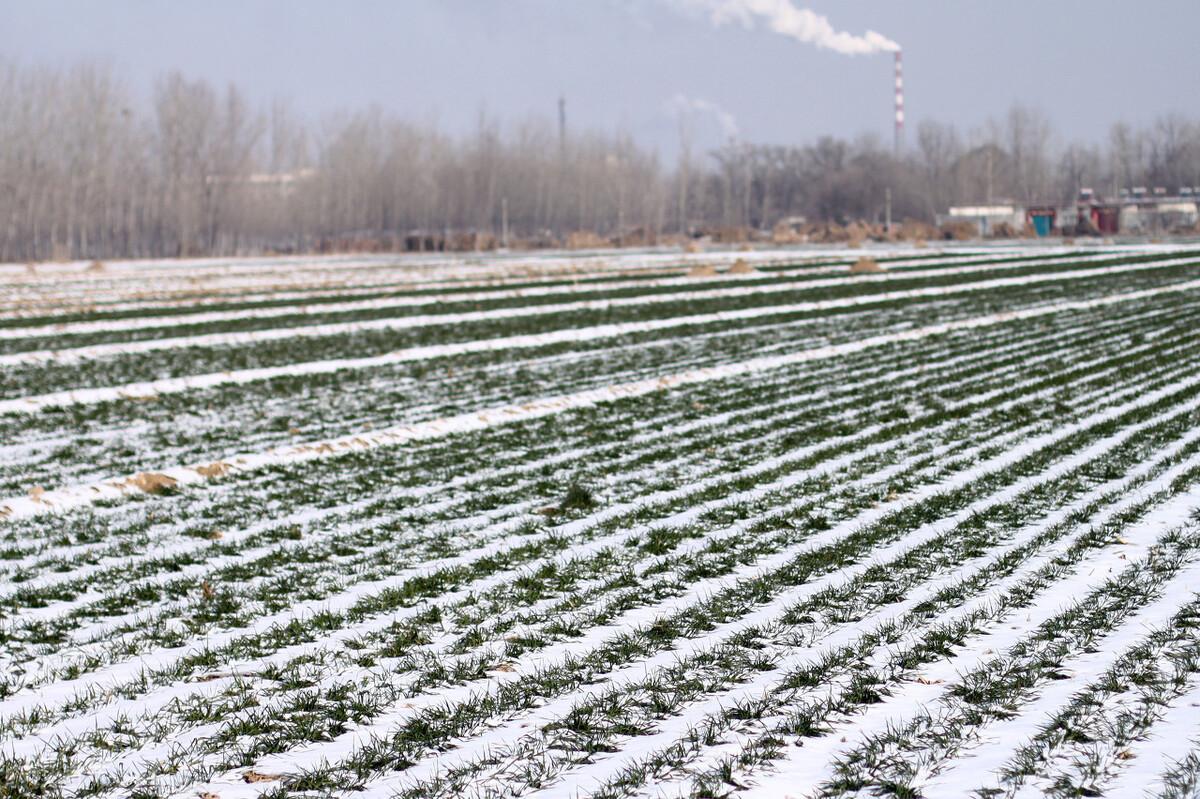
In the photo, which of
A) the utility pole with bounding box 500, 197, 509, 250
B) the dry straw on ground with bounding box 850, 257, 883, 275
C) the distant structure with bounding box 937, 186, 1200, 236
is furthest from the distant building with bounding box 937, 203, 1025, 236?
the dry straw on ground with bounding box 850, 257, 883, 275

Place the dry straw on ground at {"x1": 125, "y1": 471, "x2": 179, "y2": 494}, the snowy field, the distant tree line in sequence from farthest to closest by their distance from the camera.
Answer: the distant tree line < the dry straw on ground at {"x1": 125, "y1": 471, "x2": 179, "y2": 494} < the snowy field

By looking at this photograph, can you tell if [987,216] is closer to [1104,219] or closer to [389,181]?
[1104,219]

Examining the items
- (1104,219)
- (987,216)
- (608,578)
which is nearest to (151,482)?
(608,578)

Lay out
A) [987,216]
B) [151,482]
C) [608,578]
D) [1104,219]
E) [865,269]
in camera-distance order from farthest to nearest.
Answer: [987,216] → [1104,219] → [865,269] → [151,482] → [608,578]

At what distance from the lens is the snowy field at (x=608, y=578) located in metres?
4.54

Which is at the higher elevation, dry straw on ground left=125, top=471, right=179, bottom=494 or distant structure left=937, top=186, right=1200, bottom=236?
distant structure left=937, top=186, right=1200, bottom=236

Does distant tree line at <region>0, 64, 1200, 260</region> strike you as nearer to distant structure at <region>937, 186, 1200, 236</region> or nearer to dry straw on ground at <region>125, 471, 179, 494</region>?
distant structure at <region>937, 186, 1200, 236</region>

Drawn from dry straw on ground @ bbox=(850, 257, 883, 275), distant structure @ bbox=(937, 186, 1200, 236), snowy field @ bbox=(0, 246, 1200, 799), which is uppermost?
distant structure @ bbox=(937, 186, 1200, 236)

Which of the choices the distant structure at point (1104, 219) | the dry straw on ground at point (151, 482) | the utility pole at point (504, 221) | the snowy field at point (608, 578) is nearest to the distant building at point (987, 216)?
the distant structure at point (1104, 219)

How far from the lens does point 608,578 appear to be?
6.93m

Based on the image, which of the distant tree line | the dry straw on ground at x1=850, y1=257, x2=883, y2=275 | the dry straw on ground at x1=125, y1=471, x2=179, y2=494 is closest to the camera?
the dry straw on ground at x1=125, y1=471, x2=179, y2=494

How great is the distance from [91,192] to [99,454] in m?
74.5

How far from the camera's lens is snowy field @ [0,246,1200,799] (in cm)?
454

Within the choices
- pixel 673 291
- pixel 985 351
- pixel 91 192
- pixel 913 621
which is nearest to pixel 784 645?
pixel 913 621
